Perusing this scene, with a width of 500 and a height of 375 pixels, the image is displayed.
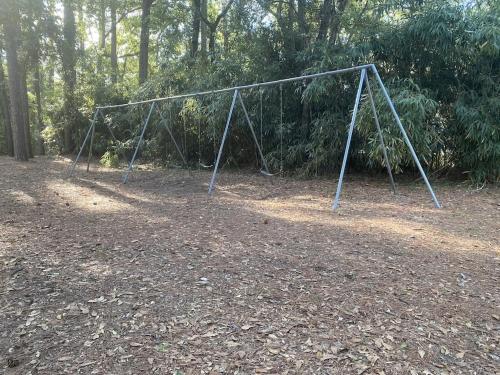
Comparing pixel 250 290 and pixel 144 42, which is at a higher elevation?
pixel 144 42

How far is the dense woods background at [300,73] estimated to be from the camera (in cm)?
594

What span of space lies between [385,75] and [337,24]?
1.80m

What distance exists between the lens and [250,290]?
2.55 meters

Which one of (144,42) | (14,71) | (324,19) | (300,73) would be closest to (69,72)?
(144,42)

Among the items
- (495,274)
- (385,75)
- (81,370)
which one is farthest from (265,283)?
(385,75)

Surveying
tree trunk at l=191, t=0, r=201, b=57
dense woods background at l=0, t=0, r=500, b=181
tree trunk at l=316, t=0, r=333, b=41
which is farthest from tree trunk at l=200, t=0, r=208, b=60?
tree trunk at l=316, t=0, r=333, b=41

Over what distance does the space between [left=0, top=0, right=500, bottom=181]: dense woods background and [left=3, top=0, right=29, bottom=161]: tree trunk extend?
→ 0.02m

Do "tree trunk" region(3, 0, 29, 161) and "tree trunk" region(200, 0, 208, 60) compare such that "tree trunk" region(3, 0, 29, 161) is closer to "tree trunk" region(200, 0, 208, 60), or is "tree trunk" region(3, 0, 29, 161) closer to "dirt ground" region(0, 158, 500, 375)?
"tree trunk" region(200, 0, 208, 60)

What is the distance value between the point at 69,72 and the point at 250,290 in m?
12.6

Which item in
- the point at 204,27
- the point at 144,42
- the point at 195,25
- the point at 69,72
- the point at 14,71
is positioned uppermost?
the point at 204,27

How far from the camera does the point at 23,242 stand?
139 inches

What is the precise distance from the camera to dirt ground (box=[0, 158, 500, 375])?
1.89 meters

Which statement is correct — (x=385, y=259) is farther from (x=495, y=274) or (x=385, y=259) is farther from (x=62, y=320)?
(x=62, y=320)

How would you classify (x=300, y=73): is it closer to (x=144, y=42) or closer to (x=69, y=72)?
(x=144, y=42)
